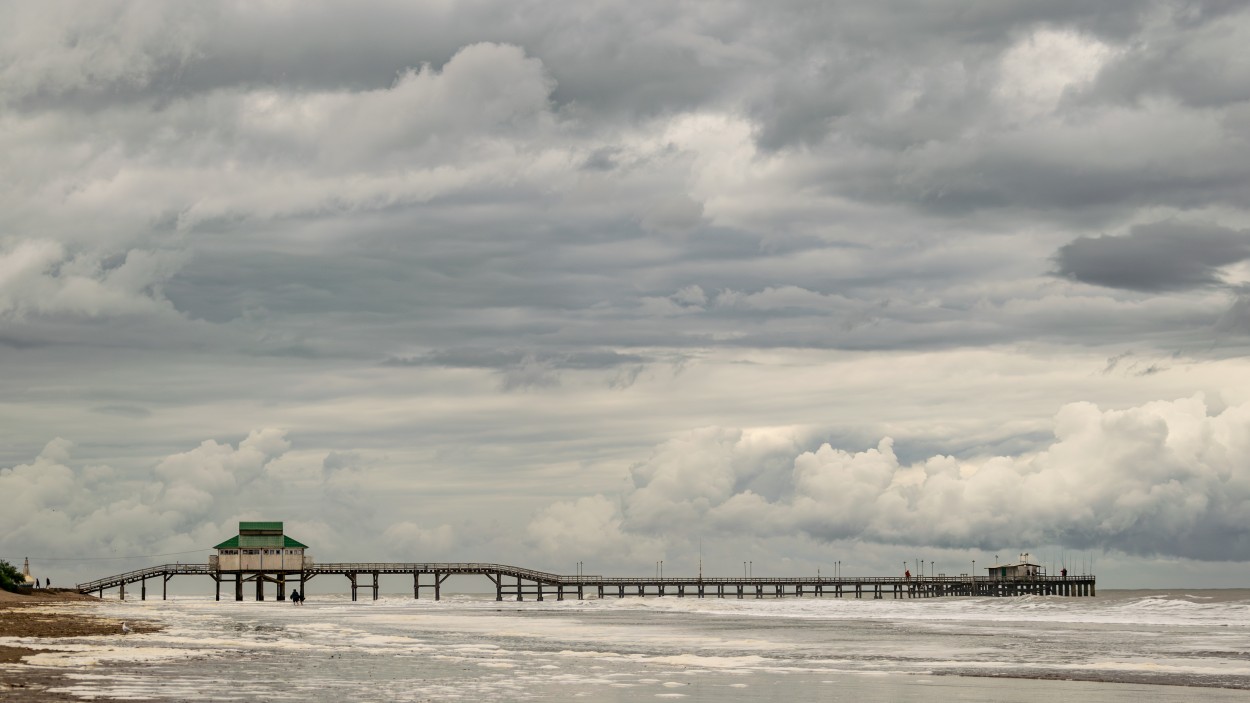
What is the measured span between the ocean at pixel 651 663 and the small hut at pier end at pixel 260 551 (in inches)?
2767

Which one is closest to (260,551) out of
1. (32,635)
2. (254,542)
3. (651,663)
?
(254,542)

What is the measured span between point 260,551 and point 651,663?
99967 mm

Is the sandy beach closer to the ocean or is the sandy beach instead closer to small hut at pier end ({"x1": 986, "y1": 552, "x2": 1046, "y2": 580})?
the ocean

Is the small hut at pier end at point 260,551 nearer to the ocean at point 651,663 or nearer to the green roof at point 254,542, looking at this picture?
the green roof at point 254,542

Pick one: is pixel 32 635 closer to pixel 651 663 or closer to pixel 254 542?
pixel 651 663

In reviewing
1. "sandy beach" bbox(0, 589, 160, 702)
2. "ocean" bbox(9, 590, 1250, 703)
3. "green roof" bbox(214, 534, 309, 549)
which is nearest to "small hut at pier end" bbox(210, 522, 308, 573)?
"green roof" bbox(214, 534, 309, 549)

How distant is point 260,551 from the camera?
12650cm

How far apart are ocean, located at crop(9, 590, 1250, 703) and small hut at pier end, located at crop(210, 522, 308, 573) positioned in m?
70.3

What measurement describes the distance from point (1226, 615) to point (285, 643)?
52862 millimetres

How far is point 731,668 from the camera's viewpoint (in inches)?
1315

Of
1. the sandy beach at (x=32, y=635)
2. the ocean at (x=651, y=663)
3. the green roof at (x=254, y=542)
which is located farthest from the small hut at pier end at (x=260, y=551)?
the ocean at (x=651, y=663)

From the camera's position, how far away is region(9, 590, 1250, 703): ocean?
86.8ft

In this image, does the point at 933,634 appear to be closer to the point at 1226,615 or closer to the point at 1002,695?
the point at 1226,615

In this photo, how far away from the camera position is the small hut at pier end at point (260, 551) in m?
125
